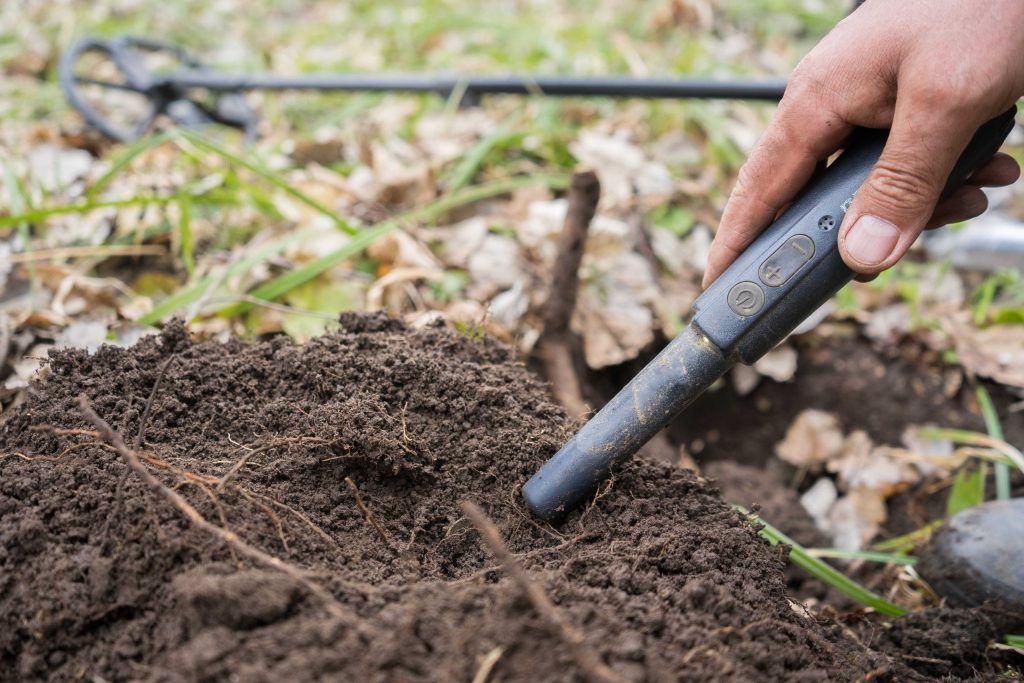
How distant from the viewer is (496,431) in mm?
1503

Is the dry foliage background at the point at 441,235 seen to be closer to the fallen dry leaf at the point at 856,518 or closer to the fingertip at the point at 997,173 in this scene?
the fallen dry leaf at the point at 856,518

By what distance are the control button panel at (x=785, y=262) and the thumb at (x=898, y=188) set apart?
6 centimetres

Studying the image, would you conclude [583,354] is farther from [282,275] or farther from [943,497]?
[943,497]

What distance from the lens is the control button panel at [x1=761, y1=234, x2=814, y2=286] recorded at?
1.32 m

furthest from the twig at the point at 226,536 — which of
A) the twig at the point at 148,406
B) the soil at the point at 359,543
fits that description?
the twig at the point at 148,406

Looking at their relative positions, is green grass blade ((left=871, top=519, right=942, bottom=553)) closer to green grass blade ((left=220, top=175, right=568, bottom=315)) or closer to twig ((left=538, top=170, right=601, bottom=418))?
twig ((left=538, top=170, right=601, bottom=418))

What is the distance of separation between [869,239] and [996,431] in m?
1.51

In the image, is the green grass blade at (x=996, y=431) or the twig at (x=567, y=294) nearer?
the twig at (x=567, y=294)

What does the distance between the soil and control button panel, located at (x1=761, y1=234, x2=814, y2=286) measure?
43 centimetres

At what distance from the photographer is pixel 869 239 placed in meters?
1.30

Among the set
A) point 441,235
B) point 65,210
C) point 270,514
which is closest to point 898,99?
point 270,514

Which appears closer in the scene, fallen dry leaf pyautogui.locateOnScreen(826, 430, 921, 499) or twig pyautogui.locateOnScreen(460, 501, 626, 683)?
twig pyautogui.locateOnScreen(460, 501, 626, 683)

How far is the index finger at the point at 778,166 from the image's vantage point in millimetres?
1427

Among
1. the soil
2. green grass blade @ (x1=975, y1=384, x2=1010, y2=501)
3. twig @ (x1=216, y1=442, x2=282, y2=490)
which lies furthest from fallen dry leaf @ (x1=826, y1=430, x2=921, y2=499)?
twig @ (x1=216, y1=442, x2=282, y2=490)
